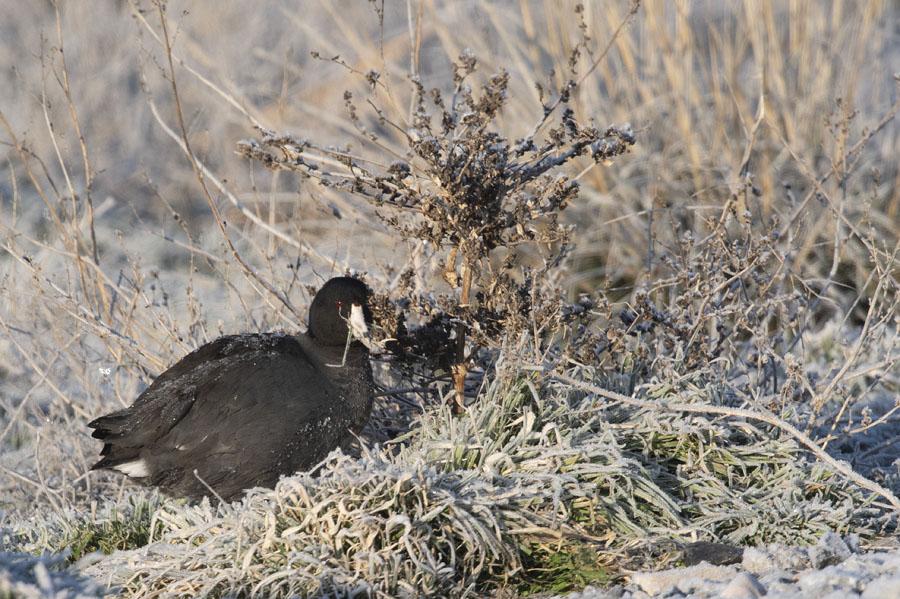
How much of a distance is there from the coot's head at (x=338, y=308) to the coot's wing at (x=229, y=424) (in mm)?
120

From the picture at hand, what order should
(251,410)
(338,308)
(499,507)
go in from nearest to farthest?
(499,507) < (251,410) < (338,308)

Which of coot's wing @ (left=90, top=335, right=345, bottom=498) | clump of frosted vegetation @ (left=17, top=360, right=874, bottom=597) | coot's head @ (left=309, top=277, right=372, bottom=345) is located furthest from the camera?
coot's head @ (left=309, top=277, right=372, bottom=345)

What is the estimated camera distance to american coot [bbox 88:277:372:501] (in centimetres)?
357

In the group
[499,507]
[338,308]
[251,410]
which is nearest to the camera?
[499,507]

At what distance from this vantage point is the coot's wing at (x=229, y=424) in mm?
3564

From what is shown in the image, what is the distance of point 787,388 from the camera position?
377 centimetres

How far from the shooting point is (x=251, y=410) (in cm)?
358

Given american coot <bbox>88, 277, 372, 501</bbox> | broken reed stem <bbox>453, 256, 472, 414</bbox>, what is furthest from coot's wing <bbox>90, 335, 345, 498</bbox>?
broken reed stem <bbox>453, 256, 472, 414</bbox>

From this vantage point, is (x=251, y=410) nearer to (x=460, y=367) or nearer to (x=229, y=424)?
(x=229, y=424)

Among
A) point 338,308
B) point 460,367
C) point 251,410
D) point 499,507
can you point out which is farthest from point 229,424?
point 499,507

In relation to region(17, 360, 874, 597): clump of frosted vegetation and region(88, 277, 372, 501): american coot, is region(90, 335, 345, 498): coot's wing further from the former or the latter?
region(17, 360, 874, 597): clump of frosted vegetation

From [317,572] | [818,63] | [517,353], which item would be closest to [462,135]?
[517,353]

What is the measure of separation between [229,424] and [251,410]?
9 cm

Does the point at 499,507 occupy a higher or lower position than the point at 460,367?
lower
